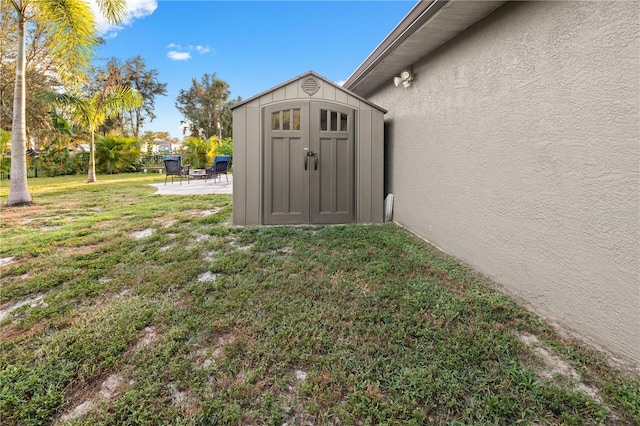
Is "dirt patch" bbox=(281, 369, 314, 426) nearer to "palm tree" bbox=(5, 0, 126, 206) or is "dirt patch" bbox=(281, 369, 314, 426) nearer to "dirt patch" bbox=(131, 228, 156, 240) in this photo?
"dirt patch" bbox=(131, 228, 156, 240)

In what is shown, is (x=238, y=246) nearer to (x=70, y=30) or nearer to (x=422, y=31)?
(x=422, y=31)

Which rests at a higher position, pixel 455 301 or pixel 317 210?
pixel 317 210

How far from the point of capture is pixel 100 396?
160 cm

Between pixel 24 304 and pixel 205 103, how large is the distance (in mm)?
31541

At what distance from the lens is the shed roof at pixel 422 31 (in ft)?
9.69

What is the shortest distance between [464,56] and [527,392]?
3190 millimetres

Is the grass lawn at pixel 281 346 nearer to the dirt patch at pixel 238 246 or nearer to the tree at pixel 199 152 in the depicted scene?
the dirt patch at pixel 238 246

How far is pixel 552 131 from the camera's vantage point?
91.9 inches

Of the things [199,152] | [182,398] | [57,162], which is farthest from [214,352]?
[57,162]

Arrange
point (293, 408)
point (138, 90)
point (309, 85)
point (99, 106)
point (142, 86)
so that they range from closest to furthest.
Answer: point (293, 408) < point (309, 85) < point (99, 106) < point (138, 90) < point (142, 86)

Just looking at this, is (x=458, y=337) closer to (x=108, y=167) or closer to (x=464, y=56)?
(x=464, y=56)

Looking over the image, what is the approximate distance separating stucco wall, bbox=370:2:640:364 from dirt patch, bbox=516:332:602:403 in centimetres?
36

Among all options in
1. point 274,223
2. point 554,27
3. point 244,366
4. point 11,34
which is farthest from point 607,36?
point 11,34

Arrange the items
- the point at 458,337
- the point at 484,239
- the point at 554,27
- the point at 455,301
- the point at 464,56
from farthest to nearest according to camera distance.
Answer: the point at 464,56 < the point at 484,239 < the point at 455,301 < the point at 554,27 < the point at 458,337
